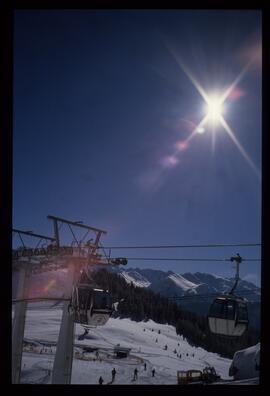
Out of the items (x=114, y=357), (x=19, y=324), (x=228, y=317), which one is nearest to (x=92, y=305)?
(x=228, y=317)

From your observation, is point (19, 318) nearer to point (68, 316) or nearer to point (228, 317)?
point (68, 316)

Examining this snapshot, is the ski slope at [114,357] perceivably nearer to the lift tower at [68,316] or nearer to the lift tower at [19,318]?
the lift tower at [19,318]

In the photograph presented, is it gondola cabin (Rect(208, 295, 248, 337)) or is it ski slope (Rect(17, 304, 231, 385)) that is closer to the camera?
gondola cabin (Rect(208, 295, 248, 337))

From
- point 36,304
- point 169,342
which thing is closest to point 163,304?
point 169,342

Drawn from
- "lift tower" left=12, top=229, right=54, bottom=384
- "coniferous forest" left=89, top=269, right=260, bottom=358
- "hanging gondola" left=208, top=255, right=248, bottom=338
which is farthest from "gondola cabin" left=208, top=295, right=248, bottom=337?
"coniferous forest" left=89, top=269, right=260, bottom=358

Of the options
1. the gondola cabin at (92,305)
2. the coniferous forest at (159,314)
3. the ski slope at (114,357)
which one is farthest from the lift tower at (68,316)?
the coniferous forest at (159,314)

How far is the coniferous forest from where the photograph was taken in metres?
168

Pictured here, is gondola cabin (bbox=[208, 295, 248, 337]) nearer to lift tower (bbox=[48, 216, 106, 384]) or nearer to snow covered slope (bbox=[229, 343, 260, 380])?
lift tower (bbox=[48, 216, 106, 384])

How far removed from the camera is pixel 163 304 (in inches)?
7421

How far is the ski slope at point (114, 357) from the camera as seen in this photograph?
84.5 metres

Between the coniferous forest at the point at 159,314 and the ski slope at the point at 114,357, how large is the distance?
3613 mm

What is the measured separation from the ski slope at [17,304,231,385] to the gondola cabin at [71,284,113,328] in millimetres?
58932
